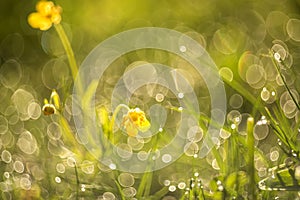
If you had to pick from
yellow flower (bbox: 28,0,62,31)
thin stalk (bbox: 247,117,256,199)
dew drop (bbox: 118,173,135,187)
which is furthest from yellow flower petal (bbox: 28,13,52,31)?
thin stalk (bbox: 247,117,256,199)

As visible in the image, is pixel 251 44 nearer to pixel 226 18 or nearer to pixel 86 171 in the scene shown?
pixel 226 18

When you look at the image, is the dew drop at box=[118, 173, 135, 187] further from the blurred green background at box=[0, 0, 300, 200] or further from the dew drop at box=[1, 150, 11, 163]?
the dew drop at box=[1, 150, 11, 163]

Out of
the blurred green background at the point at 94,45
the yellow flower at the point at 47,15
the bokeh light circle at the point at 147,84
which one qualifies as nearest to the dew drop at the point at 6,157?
the blurred green background at the point at 94,45

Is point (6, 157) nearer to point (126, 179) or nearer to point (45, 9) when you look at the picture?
point (126, 179)

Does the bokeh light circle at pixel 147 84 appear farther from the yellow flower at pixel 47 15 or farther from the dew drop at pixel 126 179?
the yellow flower at pixel 47 15

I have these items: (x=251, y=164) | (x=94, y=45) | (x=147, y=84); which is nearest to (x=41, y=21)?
(x=147, y=84)

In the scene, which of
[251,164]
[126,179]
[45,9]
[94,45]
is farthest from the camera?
[94,45]

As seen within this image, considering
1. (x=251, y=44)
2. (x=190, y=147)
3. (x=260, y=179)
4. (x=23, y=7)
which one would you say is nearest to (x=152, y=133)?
(x=190, y=147)
